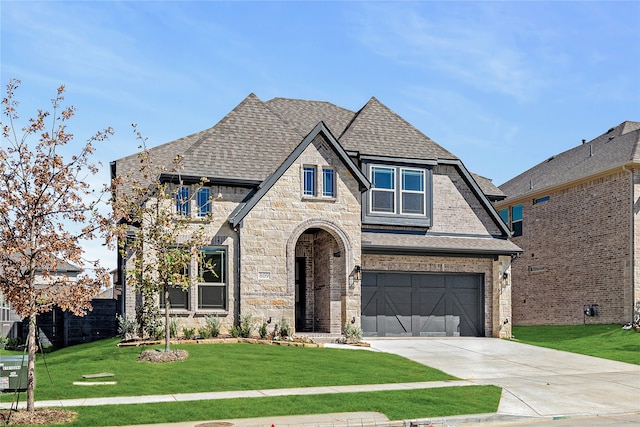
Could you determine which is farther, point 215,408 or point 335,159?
point 335,159

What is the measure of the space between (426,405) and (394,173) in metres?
16.1

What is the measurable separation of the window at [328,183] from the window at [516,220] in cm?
1711

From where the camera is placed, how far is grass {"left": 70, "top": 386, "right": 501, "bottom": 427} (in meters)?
14.3

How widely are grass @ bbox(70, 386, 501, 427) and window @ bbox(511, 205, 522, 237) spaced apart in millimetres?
26096

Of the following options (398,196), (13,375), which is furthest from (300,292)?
(13,375)

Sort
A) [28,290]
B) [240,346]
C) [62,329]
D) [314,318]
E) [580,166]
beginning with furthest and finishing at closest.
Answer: [580,166]
[62,329]
[314,318]
[240,346]
[28,290]

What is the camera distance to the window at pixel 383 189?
99.9 feet

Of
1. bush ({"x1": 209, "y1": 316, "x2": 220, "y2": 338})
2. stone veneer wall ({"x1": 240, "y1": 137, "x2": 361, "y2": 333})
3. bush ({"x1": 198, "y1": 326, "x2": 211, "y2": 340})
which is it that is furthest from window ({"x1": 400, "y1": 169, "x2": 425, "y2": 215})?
bush ({"x1": 198, "y1": 326, "x2": 211, "y2": 340})

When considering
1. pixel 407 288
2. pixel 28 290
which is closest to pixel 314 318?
pixel 407 288

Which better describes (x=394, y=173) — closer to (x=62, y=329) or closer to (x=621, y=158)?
(x=621, y=158)

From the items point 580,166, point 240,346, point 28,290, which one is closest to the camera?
point 28,290

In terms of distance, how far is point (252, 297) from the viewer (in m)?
27.2

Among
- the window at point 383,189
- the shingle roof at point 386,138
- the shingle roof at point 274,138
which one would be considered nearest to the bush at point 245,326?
the shingle roof at point 274,138

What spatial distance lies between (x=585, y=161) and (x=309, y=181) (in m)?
17.0
